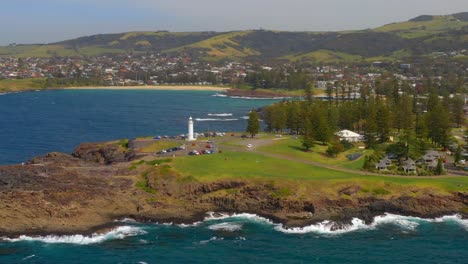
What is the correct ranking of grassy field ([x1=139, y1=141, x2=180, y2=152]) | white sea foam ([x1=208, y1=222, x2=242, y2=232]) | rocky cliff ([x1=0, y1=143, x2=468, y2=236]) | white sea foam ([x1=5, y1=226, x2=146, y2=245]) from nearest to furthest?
white sea foam ([x1=5, y1=226, x2=146, y2=245])
white sea foam ([x1=208, y1=222, x2=242, y2=232])
rocky cliff ([x1=0, y1=143, x2=468, y2=236])
grassy field ([x1=139, y1=141, x2=180, y2=152])

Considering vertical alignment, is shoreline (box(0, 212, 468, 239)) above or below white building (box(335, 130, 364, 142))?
below

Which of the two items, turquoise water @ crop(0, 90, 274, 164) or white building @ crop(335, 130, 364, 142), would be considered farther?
turquoise water @ crop(0, 90, 274, 164)

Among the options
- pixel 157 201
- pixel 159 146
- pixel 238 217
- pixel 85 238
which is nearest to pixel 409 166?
pixel 238 217

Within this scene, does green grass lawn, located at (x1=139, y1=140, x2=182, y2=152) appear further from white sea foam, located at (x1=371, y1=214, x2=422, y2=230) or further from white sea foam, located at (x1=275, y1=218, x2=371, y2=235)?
white sea foam, located at (x1=371, y1=214, x2=422, y2=230)

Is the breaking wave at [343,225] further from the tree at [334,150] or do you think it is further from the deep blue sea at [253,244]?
the tree at [334,150]

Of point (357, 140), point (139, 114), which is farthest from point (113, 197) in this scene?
point (139, 114)

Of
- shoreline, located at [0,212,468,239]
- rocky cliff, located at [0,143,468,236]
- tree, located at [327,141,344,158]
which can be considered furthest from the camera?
tree, located at [327,141,344,158]

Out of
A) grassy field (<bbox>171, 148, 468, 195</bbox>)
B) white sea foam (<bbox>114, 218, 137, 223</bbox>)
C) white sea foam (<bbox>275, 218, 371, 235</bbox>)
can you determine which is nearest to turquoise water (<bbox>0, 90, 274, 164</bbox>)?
grassy field (<bbox>171, 148, 468, 195</bbox>)

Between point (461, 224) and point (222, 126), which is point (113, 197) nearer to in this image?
point (461, 224)

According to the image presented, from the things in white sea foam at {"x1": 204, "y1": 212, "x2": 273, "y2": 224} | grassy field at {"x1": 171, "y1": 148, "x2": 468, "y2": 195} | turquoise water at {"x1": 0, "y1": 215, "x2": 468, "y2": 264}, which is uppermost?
grassy field at {"x1": 171, "y1": 148, "x2": 468, "y2": 195}

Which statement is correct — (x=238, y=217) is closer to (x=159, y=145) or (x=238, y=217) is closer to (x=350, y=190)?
(x=350, y=190)
